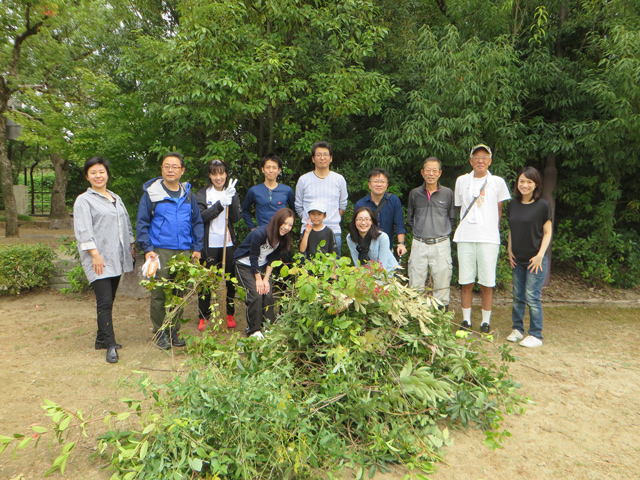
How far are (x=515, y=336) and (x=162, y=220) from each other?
12.6 feet

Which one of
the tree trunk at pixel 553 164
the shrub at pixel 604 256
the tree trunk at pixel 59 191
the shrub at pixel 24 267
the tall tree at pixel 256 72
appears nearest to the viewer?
the tall tree at pixel 256 72

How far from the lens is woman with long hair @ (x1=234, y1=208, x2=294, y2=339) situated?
4062 millimetres

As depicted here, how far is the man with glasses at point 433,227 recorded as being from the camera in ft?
15.5

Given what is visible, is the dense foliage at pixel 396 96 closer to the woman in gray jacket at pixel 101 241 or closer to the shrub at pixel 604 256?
the shrub at pixel 604 256

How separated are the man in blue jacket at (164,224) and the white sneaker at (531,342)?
3444 millimetres

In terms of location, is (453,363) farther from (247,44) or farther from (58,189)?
(58,189)

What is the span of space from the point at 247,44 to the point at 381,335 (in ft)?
14.1

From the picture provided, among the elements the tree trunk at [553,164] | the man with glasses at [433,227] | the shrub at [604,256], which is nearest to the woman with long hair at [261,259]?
the man with glasses at [433,227]

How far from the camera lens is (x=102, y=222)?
4043 mm

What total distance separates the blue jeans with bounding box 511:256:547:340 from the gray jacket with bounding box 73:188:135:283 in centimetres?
399

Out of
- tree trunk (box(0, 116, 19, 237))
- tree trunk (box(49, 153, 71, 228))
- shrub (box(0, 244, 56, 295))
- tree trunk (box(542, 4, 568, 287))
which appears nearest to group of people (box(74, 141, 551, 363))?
shrub (box(0, 244, 56, 295))

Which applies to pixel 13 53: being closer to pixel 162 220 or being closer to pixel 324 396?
pixel 162 220

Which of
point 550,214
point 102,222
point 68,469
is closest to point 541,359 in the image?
point 550,214

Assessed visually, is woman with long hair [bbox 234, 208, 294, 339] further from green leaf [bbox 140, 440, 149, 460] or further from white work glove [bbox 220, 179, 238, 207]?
green leaf [bbox 140, 440, 149, 460]
